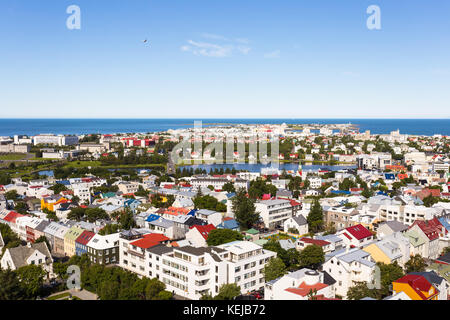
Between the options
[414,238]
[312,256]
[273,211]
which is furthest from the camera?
[273,211]

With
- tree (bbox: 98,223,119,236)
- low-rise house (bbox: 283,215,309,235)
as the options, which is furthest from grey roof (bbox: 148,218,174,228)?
low-rise house (bbox: 283,215,309,235)

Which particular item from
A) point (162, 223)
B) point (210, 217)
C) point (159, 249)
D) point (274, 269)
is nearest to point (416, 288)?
point (274, 269)

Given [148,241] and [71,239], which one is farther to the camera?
[71,239]

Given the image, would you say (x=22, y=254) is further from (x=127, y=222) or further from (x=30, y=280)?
(x=127, y=222)

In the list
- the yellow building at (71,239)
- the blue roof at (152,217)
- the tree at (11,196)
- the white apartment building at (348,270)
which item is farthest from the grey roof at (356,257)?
the tree at (11,196)

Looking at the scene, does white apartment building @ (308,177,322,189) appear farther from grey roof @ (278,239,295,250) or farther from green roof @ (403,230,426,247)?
grey roof @ (278,239,295,250)
